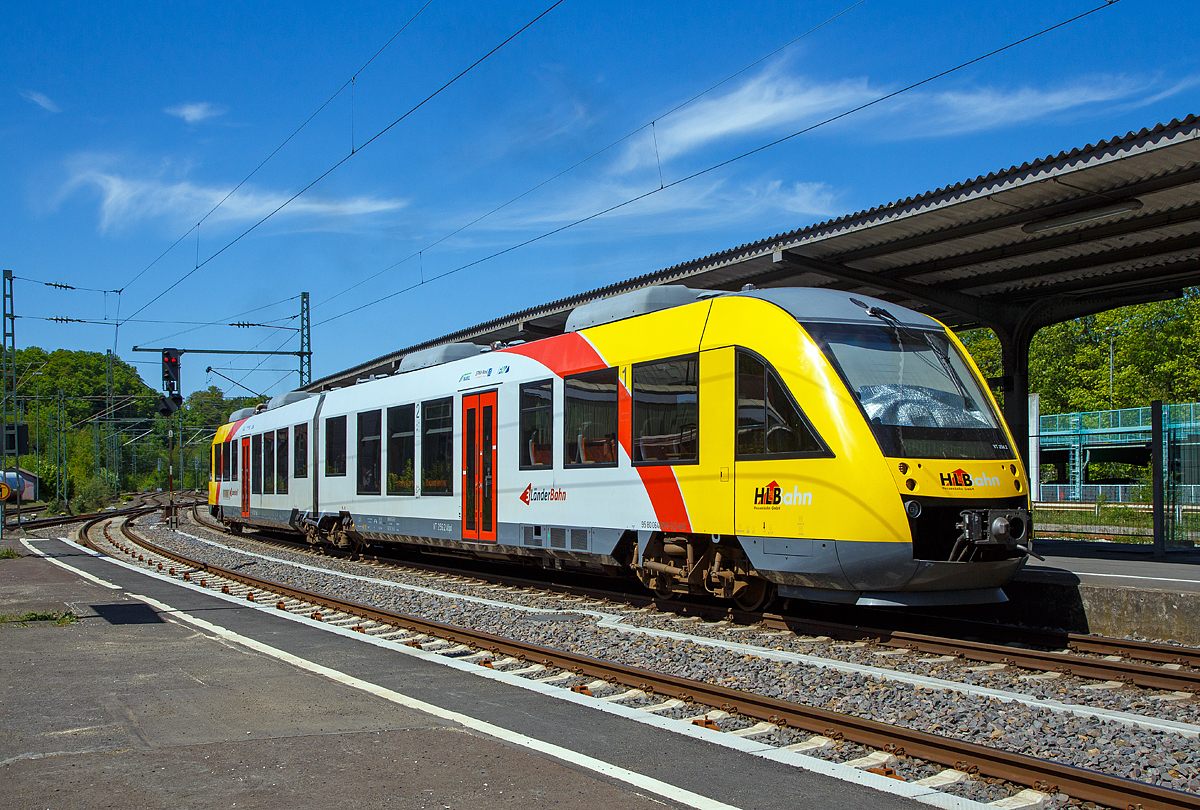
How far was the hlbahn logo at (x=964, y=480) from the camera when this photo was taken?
8.45 meters

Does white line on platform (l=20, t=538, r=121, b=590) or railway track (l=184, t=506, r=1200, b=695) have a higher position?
railway track (l=184, t=506, r=1200, b=695)

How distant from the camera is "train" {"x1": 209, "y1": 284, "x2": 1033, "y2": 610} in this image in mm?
8375

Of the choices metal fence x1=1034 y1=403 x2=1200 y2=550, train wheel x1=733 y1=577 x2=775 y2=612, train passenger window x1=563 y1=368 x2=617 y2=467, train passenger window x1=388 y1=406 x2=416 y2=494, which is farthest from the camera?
train passenger window x1=388 y1=406 x2=416 y2=494

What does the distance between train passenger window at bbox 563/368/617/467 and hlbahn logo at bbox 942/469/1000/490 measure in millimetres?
3833

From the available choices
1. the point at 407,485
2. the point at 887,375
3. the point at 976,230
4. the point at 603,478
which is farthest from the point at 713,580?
the point at 407,485

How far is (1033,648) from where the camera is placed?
29.4 feet

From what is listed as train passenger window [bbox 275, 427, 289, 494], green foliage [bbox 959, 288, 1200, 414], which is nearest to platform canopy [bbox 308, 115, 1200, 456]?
train passenger window [bbox 275, 427, 289, 494]

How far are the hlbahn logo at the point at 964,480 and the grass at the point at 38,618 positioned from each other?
8.92m

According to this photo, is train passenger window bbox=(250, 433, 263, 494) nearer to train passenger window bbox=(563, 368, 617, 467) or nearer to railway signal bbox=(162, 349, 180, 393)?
railway signal bbox=(162, 349, 180, 393)

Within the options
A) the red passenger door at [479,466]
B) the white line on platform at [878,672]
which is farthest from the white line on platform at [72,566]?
the white line on platform at [878,672]

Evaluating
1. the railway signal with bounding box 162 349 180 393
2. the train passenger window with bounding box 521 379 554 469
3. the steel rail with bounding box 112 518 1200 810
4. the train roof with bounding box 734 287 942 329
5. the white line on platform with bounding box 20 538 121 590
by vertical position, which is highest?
the railway signal with bounding box 162 349 180 393

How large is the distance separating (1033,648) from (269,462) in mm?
18700

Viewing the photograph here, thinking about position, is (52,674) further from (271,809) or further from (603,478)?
(603,478)

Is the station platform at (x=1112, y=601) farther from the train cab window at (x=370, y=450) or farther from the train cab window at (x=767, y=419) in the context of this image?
the train cab window at (x=370, y=450)
